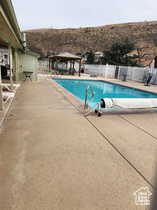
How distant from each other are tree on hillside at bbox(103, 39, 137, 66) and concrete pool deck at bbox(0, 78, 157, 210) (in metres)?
21.1

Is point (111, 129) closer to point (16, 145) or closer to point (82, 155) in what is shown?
point (82, 155)

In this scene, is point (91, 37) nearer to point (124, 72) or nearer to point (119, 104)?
point (124, 72)

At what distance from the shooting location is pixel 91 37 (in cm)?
4369

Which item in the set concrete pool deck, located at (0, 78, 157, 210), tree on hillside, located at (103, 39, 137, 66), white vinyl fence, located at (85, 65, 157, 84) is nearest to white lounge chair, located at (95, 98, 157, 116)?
concrete pool deck, located at (0, 78, 157, 210)

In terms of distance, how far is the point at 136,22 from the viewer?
48.7 m

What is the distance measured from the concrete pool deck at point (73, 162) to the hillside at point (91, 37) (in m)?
37.8

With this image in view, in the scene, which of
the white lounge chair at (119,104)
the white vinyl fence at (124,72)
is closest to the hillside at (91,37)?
the white vinyl fence at (124,72)

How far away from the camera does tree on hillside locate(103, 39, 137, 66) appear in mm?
22750

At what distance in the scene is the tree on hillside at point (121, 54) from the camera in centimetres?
2275

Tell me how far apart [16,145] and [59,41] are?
4574 cm

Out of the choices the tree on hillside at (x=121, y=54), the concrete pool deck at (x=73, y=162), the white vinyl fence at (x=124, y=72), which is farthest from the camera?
the tree on hillside at (x=121, y=54)

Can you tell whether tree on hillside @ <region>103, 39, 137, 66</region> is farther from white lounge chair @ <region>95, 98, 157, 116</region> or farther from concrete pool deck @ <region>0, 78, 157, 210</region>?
concrete pool deck @ <region>0, 78, 157, 210</region>

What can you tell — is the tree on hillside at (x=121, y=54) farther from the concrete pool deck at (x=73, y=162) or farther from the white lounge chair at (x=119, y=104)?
the concrete pool deck at (x=73, y=162)

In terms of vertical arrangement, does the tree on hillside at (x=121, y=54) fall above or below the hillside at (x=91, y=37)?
below
